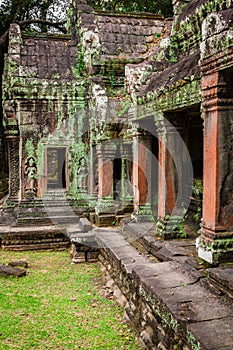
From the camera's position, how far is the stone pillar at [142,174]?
25.9 feet

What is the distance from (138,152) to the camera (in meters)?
7.93

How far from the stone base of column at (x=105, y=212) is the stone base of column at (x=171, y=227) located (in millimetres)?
3340

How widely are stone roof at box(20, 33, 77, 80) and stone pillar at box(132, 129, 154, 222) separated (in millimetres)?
4058

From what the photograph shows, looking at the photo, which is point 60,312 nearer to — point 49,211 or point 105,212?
point 105,212

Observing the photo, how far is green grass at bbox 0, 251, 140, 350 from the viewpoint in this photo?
4.95 m

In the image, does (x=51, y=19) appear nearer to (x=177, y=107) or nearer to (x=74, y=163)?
(x=74, y=163)

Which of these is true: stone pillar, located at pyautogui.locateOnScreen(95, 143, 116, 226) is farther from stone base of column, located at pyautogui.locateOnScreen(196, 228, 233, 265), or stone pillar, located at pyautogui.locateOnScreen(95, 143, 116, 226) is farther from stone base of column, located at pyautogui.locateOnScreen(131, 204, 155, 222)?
stone base of column, located at pyautogui.locateOnScreen(196, 228, 233, 265)

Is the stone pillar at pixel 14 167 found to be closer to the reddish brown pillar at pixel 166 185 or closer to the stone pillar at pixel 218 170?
the reddish brown pillar at pixel 166 185

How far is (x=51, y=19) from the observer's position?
866 inches

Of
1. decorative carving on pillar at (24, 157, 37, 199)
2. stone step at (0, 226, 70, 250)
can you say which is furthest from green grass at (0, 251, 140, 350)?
decorative carving on pillar at (24, 157, 37, 199)

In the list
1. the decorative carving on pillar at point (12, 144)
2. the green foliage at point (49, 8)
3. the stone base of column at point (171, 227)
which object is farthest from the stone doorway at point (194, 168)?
the green foliage at point (49, 8)

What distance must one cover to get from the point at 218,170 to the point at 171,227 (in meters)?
2.32

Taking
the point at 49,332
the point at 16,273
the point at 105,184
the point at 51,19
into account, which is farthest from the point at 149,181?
the point at 51,19

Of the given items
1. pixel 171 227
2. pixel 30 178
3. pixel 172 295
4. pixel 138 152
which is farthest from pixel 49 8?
pixel 172 295
